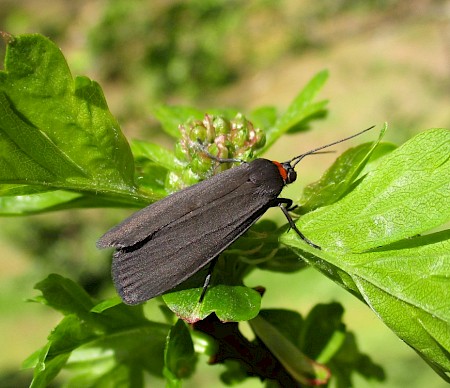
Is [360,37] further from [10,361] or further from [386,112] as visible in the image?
[10,361]

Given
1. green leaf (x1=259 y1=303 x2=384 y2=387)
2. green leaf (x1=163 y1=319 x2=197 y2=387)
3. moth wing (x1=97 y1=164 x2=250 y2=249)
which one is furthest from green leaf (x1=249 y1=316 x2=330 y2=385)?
moth wing (x1=97 y1=164 x2=250 y2=249)

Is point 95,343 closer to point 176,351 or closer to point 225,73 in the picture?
point 176,351

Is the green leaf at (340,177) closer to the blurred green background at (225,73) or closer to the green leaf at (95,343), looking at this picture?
the green leaf at (95,343)

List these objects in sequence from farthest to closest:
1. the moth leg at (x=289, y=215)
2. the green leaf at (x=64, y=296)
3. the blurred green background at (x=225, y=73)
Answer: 1. the blurred green background at (x=225, y=73)
2. the green leaf at (x=64, y=296)
3. the moth leg at (x=289, y=215)

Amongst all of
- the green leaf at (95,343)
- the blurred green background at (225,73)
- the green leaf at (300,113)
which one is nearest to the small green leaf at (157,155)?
the green leaf at (300,113)

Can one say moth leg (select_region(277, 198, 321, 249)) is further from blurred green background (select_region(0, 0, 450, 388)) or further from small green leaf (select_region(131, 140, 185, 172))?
blurred green background (select_region(0, 0, 450, 388))

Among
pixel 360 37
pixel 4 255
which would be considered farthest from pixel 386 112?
pixel 4 255
